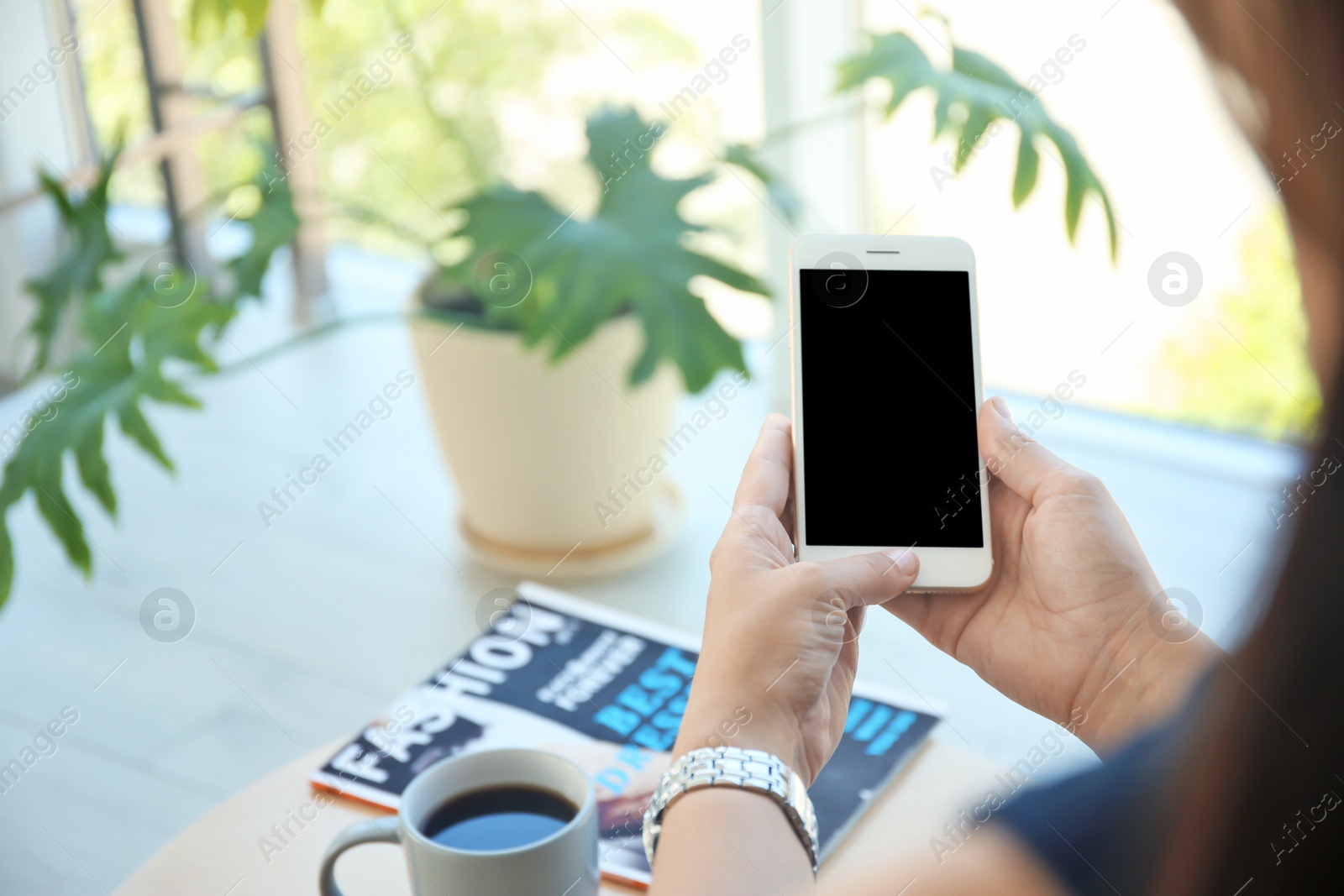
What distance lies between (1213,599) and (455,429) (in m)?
1.08

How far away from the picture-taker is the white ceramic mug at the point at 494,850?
1.83 feet

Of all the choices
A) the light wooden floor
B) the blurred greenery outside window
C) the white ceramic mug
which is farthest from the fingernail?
the blurred greenery outside window

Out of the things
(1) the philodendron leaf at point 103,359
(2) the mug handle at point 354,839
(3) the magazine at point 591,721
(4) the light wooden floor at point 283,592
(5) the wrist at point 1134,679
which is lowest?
(4) the light wooden floor at point 283,592

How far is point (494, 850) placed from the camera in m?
0.58

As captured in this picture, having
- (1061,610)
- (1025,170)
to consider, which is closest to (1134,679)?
(1061,610)

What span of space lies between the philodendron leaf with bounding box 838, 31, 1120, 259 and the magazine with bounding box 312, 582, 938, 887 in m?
0.64

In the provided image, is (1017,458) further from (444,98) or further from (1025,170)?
(444,98)

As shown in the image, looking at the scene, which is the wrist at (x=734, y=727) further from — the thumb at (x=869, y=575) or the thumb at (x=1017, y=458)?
the thumb at (x=1017, y=458)

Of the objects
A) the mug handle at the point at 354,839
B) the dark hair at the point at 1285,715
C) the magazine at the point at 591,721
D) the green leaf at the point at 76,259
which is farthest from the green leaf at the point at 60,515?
the dark hair at the point at 1285,715

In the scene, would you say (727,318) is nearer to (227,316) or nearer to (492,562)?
(492,562)

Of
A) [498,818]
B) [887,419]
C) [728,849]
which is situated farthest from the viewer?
[887,419]

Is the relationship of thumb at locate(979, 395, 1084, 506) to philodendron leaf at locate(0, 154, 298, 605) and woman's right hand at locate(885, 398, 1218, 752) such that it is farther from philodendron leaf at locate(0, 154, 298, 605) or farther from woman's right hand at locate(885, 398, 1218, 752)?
philodendron leaf at locate(0, 154, 298, 605)

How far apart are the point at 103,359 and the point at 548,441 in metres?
0.56

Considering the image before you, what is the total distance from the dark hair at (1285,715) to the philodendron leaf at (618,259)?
94 centimetres
